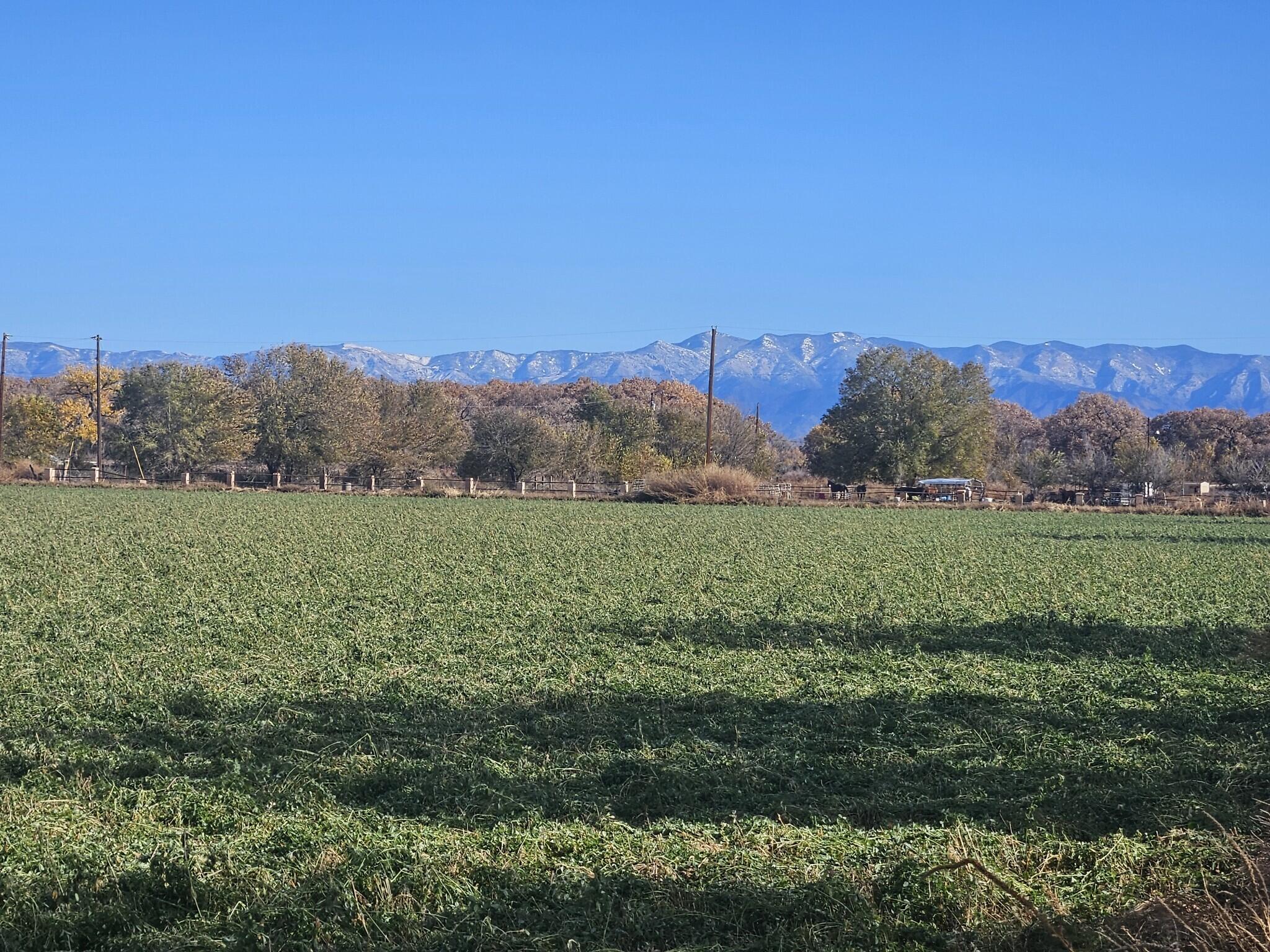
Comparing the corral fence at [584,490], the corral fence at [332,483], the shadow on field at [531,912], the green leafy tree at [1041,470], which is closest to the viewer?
the shadow on field at [531,912]

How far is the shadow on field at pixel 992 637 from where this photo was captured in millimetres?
13984

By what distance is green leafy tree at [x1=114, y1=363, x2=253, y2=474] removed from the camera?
8144 centimetres

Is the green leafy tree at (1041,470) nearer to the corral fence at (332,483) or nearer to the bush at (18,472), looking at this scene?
the corral fence at (332,483)

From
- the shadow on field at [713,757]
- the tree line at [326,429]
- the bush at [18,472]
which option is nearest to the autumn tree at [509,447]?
the tree line at [326,429]

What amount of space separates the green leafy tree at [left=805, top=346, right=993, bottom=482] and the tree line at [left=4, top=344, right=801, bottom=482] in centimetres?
1308

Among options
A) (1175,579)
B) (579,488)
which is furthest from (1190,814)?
(579,488)

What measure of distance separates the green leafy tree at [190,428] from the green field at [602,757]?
209 ft

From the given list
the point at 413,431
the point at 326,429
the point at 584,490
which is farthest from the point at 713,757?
the point at 413,431

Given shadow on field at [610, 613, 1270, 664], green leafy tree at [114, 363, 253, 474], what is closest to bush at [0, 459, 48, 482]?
green leafy tree at [114, 363, 253, 474]

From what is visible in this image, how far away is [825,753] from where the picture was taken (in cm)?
892

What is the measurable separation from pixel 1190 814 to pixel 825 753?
2.57m

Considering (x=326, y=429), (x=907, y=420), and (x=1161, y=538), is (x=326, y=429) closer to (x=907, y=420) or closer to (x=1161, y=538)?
(x=907, y=420)

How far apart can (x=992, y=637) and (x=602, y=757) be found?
313 inches

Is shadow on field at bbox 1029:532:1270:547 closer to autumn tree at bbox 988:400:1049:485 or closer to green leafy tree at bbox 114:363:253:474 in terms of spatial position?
autumn tree at bbox 988:400:1049:485
